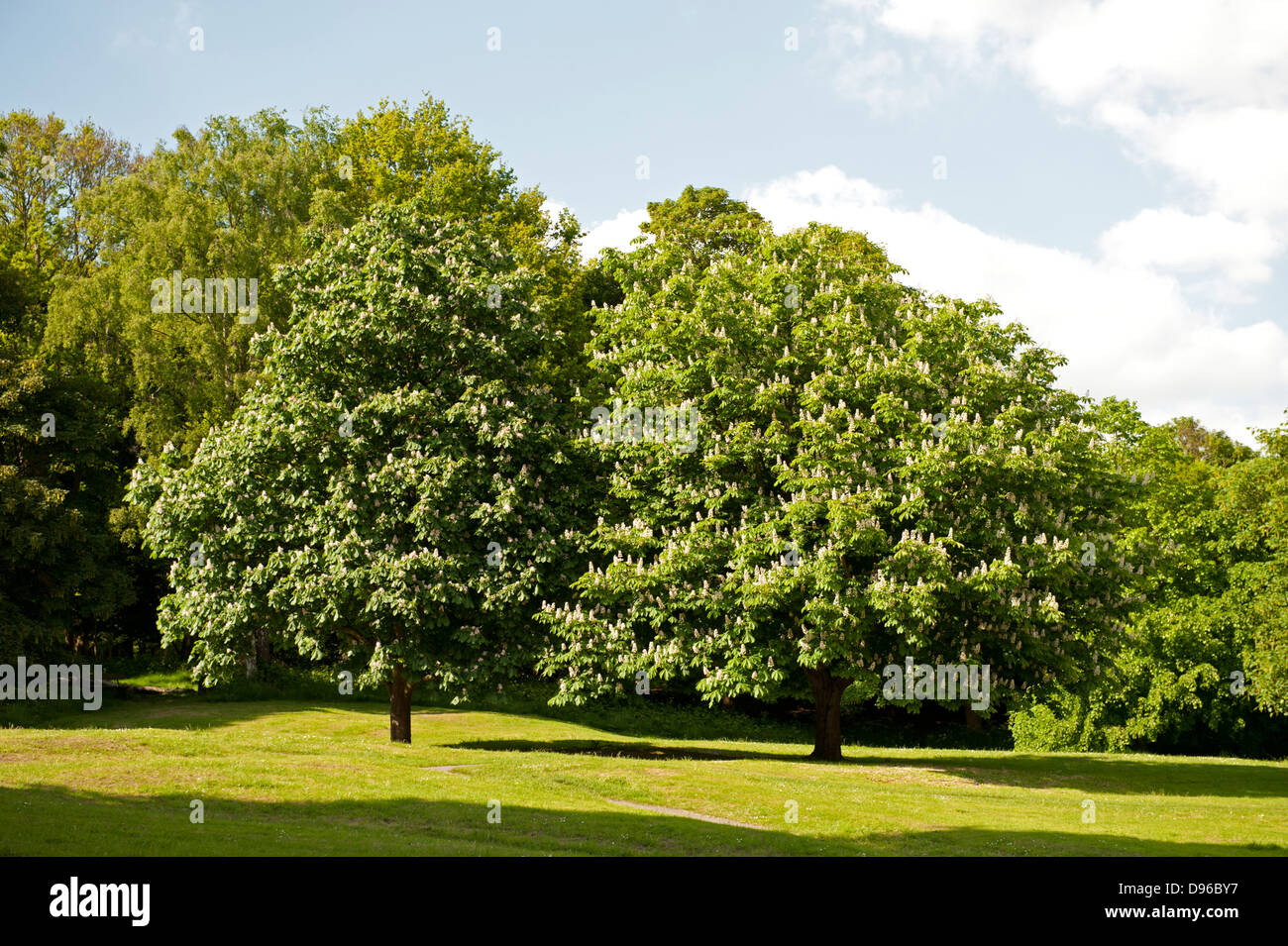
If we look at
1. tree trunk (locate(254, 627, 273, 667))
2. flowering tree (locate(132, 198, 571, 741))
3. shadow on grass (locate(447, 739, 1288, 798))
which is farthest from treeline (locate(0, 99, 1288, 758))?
tree trunk (locate(254, 627, 273, 667))

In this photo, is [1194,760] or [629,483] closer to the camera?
[629,483]

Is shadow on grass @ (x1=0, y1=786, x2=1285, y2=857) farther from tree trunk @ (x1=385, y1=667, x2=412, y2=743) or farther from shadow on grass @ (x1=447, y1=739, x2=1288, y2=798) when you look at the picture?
tree trunk @ (x1=385, y1=667, x2=412, y2=743)

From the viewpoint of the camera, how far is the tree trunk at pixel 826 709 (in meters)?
30.1

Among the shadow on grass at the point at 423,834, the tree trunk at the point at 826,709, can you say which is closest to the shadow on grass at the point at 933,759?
the tree trunk at the point at 826,709

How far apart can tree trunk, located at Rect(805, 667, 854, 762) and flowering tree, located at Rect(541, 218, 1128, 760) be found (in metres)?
0.08

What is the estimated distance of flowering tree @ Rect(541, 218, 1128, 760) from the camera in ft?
82.8

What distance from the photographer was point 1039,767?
3316cm

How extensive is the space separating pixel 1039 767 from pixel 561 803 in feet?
64.2
